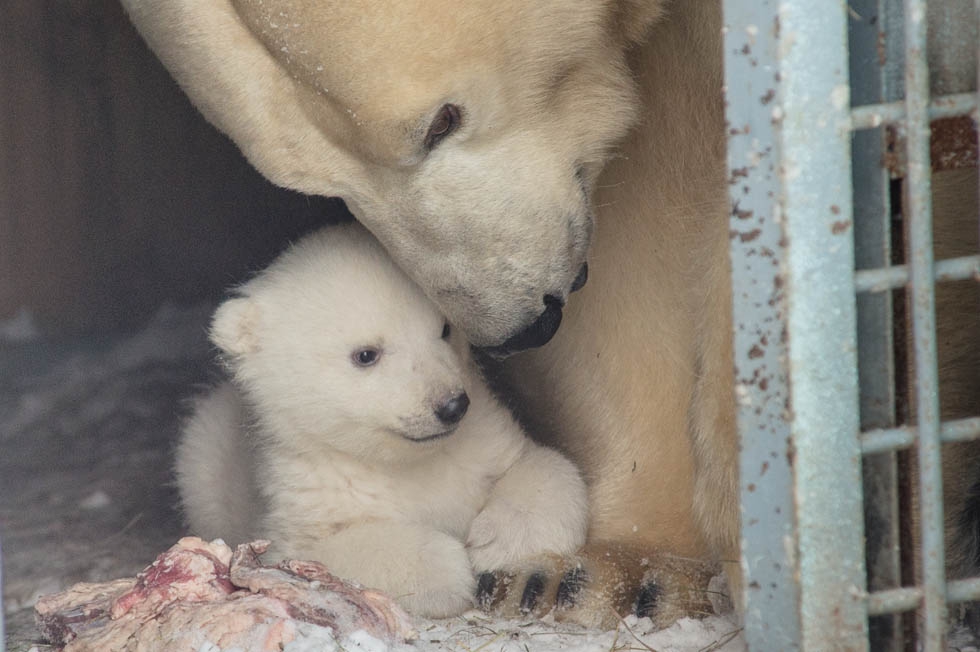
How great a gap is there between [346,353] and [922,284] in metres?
1.22

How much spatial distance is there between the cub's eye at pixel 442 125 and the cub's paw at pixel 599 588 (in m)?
0.88

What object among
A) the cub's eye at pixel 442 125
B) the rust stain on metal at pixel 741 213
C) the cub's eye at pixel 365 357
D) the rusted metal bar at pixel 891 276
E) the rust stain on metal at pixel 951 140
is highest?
the cub's eye at pixel 442 125

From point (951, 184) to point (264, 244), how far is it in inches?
99.8

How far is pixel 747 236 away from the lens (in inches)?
51.8

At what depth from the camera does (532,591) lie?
2.20m

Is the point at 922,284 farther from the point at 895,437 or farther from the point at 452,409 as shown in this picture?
the point at 452,409

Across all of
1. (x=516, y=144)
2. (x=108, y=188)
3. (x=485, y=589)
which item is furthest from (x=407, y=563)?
(x=108, y=188)

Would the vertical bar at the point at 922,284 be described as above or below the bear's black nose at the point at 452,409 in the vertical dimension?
above

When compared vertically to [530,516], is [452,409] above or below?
above

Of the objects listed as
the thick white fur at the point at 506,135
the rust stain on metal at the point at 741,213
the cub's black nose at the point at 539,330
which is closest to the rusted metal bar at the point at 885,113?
the rust stain on metal at the point at 741,213

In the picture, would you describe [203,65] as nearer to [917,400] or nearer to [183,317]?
[917,400]

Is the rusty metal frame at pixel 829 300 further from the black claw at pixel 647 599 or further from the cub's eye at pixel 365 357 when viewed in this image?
the cub's eye at pixel 365 357

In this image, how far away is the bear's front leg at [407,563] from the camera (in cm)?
212

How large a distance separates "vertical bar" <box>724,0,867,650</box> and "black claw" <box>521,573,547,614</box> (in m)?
0.89
